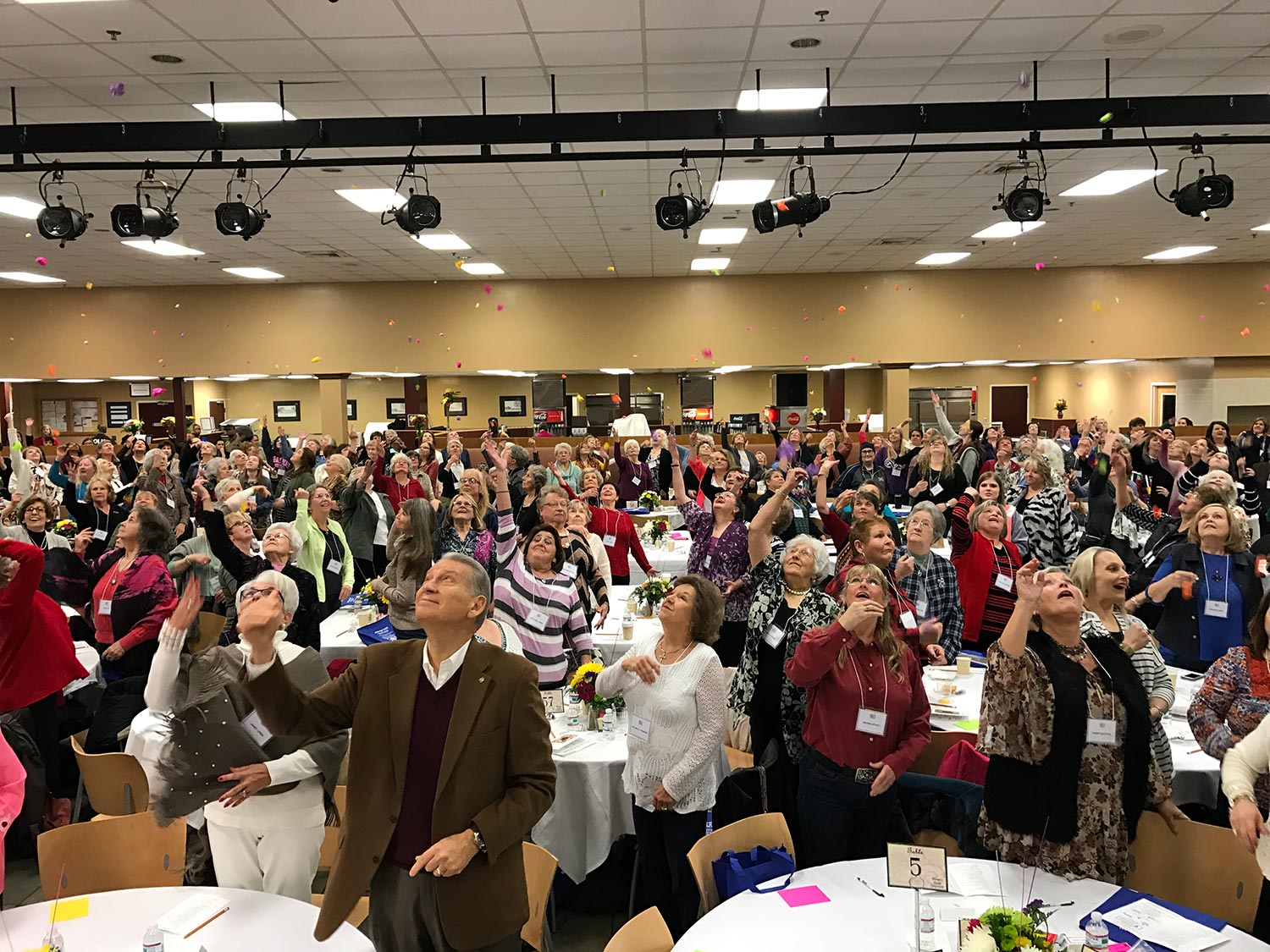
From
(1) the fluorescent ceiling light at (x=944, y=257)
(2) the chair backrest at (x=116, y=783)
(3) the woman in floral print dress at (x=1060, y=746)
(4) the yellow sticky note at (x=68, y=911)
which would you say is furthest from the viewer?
(1) the fluorescent ceiling light at (x=944, y=257)

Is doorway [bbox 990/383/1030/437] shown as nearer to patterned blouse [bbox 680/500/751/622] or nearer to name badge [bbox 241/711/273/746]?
patterned blouse [bbox 680/500/751/622]

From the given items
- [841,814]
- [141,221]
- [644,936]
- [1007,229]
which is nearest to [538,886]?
[644,936]

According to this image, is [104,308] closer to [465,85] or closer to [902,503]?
[465,85]

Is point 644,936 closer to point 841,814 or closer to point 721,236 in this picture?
point 841,814

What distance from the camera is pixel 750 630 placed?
4070 mm

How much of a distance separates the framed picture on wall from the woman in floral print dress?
2031cm

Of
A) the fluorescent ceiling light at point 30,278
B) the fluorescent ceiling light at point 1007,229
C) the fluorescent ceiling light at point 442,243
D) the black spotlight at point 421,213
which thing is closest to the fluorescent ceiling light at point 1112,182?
the fluorescent ceiling light at point 1007,229

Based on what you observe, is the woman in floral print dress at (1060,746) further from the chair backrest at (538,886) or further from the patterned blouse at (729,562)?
the patterned blouse at (729,562)

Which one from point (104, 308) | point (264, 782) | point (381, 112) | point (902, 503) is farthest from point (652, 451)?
point (104, 308)

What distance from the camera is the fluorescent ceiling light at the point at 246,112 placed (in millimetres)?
6961

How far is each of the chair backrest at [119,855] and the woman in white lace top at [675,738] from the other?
65.9 inches

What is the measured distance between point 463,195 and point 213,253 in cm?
552

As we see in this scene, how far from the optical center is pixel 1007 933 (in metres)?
2.29

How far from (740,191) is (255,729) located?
8391mm
